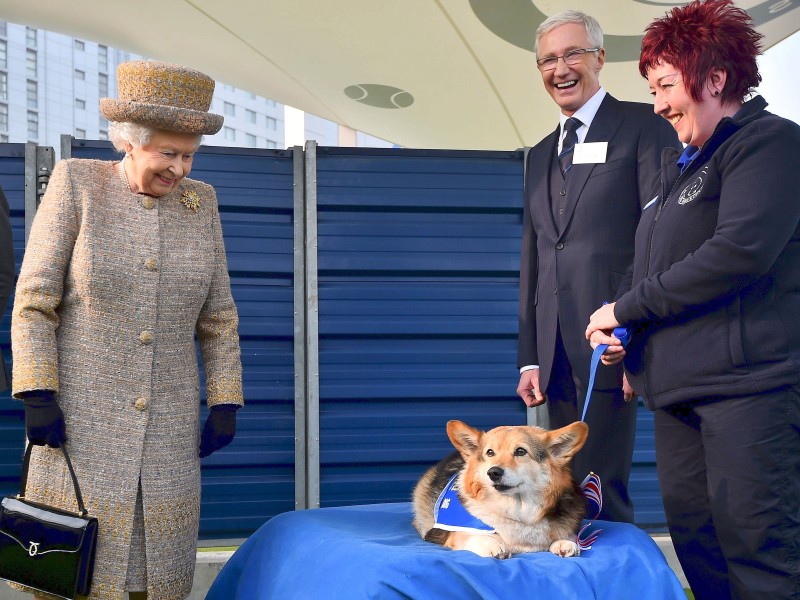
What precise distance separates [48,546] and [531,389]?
5.36 ft

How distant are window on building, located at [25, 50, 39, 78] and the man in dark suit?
56.8 m

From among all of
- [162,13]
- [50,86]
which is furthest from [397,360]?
[50,86]

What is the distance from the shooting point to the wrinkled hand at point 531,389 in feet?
9.66

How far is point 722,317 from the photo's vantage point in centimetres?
212

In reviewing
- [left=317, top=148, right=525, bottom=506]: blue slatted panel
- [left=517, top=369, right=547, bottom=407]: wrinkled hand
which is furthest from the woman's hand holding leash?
[left=317, top=148, right=525, bottom=506]: blue slatted panel

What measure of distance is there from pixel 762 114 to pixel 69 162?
189 cm

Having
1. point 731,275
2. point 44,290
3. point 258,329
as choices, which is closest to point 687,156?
point 731,275

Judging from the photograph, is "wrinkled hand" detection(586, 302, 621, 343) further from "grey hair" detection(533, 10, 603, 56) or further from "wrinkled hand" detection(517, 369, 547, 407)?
"grey hair" detection(533, 10, 603, 56)

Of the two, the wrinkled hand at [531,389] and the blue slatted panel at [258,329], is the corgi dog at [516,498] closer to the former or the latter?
the wrinkled hand at [531,389]

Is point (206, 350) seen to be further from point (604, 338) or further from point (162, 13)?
point (162, 13)

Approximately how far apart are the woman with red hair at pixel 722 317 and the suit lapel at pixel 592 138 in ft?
1.50

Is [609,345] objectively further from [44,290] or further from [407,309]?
[407,309]

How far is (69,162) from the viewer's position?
2.42 metres

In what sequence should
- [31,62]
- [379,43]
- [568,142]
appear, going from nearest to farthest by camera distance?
[568,142], [379,43], [31,62]
